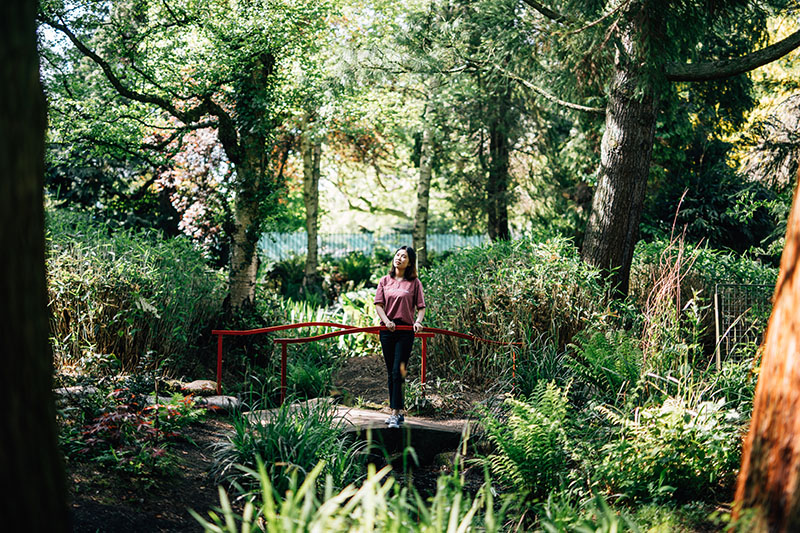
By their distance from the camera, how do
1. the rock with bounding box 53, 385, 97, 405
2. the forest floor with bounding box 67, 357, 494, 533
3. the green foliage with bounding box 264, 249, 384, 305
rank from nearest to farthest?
the forest floor with bounding box 67, 357, 494, 533 < the rock with bounding box 53, 385, 97, 405 < the green foliage with bounding box 264, 249, 384, 305

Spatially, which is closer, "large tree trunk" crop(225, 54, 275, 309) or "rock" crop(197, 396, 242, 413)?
"rock" crop(197, 396, 242, 413)

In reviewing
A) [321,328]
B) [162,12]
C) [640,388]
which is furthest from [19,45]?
[321,328]

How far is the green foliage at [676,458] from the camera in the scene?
12.9ft

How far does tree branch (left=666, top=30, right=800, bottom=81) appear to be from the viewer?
6.89 meters

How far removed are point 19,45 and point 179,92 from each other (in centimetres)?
763

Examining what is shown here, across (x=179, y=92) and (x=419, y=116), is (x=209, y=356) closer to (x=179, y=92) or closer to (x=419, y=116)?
(x=179, y=92)

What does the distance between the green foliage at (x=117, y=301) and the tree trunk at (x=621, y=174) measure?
16.7ft

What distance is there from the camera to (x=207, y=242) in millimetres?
10328

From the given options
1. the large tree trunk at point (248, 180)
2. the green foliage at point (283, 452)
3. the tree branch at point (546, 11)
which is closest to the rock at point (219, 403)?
the green foliage at point (283, 452)

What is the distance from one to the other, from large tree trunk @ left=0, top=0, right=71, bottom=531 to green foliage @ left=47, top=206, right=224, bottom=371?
15.2 ft

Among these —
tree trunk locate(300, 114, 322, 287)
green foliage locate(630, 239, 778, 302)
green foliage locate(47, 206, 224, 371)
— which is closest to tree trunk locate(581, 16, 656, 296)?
green foliage locate(630, 239, 778, 302)

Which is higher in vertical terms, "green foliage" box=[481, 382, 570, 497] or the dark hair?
the dark hair

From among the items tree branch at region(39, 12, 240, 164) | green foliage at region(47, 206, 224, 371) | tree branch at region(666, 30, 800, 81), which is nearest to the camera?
green foliage at region(47, 206, 224, 371)

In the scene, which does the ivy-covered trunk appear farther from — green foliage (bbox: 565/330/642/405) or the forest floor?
green foliage (bbox: 565/330/642/405)
